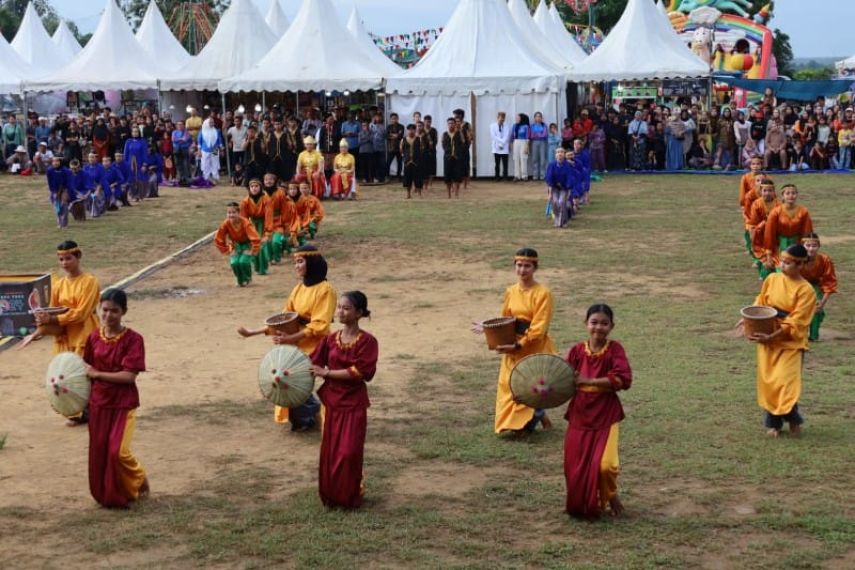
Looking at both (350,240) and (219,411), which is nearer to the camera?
(219,411)

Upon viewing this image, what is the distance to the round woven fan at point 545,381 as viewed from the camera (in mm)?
7297

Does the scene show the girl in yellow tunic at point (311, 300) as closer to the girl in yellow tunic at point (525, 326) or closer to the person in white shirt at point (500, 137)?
the girl in yellow tunic at point (525, 326)

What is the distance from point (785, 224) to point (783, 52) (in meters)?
64.3

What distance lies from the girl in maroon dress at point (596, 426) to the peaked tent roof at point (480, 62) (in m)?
22.2

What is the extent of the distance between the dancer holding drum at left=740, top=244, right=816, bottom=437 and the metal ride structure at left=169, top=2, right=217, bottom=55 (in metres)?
51.0

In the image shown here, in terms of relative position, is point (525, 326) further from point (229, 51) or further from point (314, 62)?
point (229, 51)

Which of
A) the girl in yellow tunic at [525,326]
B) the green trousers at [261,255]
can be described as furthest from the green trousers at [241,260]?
the girl in yellow tunic at [525,326]

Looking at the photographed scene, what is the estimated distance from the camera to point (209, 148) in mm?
30031

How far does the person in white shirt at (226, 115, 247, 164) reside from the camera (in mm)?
30000

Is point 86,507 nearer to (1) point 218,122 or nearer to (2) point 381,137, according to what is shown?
(2) point 381,137

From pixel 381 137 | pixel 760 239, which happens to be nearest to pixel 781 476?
pixel 760 239

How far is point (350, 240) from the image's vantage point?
65.5ft

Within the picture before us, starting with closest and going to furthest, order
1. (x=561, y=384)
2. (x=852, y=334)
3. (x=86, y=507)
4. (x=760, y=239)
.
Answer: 1. (x=561, y=384)
2. (x=86, y=507)
3. (x=852, y=334)
4. (x=760, y=239)

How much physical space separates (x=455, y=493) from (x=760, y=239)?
708 cm
